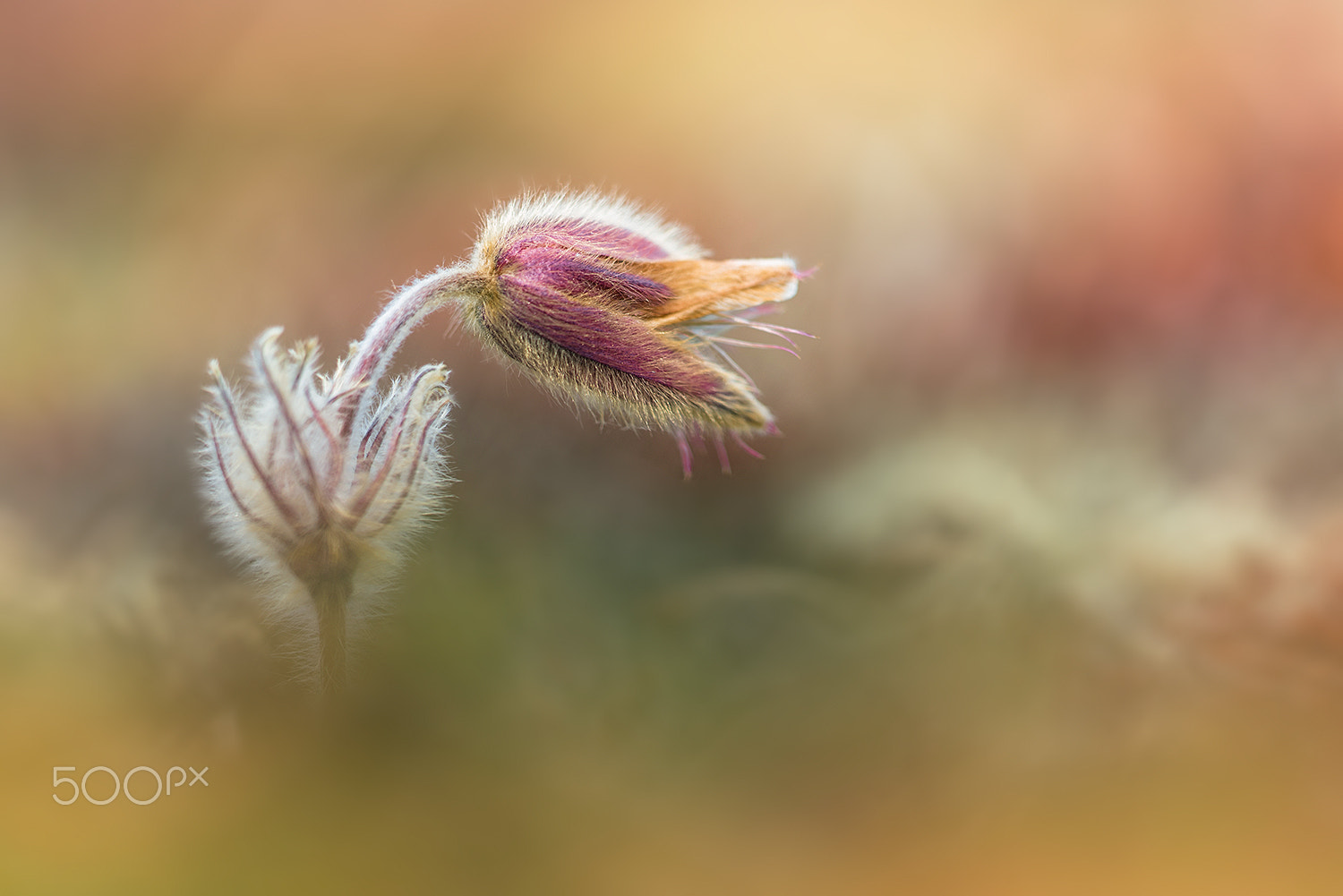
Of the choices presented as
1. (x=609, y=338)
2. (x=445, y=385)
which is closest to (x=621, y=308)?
(x=609, y=338)

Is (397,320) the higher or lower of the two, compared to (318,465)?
higher

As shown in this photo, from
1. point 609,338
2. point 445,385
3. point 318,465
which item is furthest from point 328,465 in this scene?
point 609,338

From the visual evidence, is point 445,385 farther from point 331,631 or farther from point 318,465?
point 331,631

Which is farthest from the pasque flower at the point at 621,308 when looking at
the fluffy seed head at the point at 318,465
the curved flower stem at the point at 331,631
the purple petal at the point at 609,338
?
the curved flower stem at the point at 331,631

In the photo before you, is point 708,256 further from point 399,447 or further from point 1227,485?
point 1227,485

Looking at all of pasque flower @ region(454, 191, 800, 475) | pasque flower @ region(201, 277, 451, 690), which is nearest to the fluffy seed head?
pasque flower @ region(201, 277, 451, 690)

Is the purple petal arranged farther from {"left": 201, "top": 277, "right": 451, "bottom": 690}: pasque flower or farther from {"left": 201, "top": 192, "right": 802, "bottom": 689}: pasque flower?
{"left": 201, "top": 277, "right": 451, "bottom": 690}: pasque flower

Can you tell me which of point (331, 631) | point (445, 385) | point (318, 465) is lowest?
point (331, 631)
